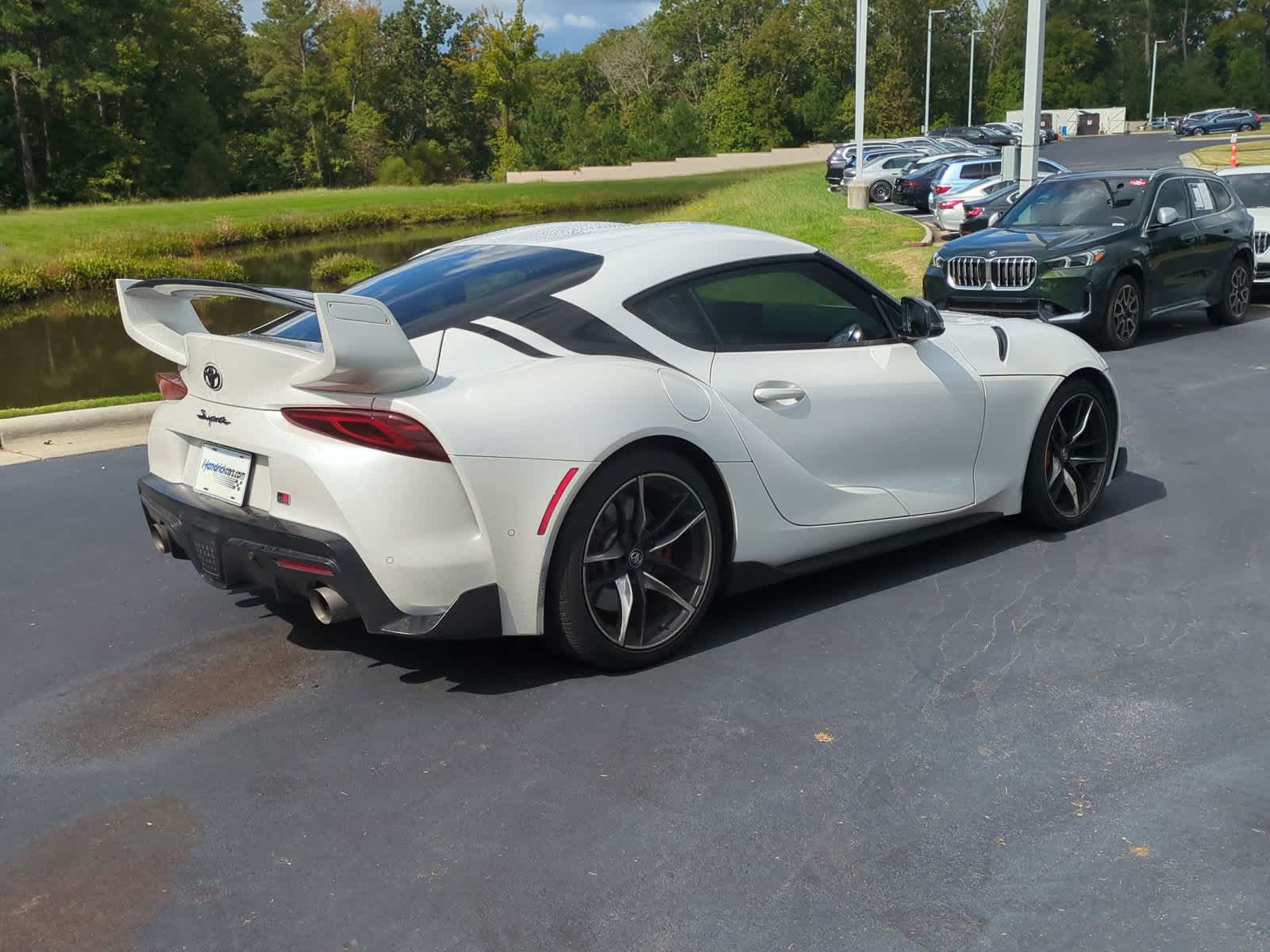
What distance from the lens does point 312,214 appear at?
52594 mm

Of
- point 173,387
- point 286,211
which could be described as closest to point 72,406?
point 173,387

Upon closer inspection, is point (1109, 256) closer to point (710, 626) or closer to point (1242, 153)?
point (710, 626)

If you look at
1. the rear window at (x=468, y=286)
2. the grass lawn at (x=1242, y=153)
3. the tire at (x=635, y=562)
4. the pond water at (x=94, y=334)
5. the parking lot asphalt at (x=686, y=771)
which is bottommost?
the pond water at (x=94, y=334)

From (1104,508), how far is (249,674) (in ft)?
14.3

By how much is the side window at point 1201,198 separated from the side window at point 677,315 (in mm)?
10314

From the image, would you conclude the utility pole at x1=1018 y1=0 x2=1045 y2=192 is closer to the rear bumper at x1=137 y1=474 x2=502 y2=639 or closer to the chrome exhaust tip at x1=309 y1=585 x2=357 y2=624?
the rear bumper at x1=137 y1=474 x2=502 y2=639

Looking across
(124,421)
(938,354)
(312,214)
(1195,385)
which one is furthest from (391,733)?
(312,214)

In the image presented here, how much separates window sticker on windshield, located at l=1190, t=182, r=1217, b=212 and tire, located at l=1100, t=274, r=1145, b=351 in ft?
5.43

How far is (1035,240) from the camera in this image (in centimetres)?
1272

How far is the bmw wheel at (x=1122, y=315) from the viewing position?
12461 mm

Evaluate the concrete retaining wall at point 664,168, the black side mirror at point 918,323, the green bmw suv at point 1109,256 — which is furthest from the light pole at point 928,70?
the black side mirror at point 918,323

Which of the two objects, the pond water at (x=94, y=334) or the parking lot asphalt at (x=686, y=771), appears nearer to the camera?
the parking lot asphalt at (x=686, y=771)

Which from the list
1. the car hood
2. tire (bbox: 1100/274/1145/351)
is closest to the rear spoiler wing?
the car hood

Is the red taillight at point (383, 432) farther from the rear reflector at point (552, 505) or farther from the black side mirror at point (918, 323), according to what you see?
the black side mirror at point (918, 323)
